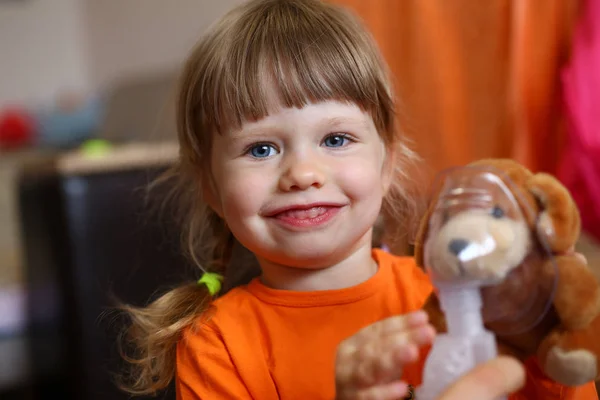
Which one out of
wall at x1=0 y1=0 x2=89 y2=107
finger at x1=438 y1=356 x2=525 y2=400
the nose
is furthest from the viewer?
wall at x1=0 y1=0 x2=89 y2=107

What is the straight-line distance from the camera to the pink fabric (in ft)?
4.12

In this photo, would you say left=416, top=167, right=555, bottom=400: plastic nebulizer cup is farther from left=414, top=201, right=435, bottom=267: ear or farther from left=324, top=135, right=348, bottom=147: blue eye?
left=324, top=135, right=348, bottom=147: blue eye

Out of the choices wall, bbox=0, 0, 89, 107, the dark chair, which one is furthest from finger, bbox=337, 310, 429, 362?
wall, bbox=0, 0, 89, 107

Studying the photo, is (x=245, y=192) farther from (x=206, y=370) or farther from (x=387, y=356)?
(x=387, y=356)

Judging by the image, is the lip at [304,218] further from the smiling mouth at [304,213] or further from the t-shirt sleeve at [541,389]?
the t-shirt sleeve at [541,389]

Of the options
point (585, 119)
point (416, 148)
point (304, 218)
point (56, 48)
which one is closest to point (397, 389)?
point (304, 218)

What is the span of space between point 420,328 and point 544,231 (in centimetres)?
12

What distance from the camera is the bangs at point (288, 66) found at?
0.79 meters

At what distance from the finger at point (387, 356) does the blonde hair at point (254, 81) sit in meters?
0.32

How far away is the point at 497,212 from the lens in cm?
55

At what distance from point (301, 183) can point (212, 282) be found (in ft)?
0.75

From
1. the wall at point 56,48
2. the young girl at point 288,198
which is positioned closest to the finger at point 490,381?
the young girl at point 288,198

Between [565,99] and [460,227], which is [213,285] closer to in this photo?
[460,227]

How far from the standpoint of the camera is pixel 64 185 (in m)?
1.41
